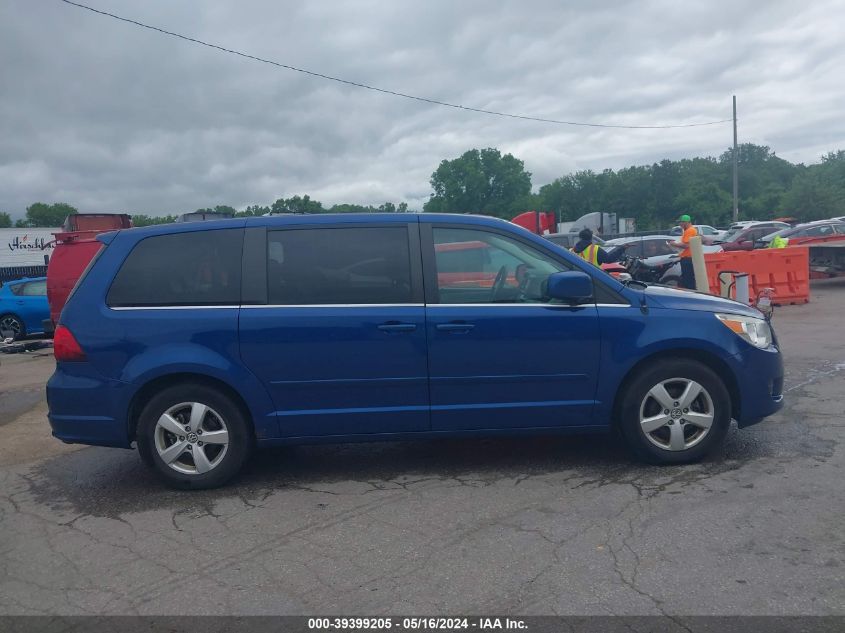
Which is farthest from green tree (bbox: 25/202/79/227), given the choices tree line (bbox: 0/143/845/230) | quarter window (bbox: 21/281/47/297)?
quarter window (bbox: 21/281/47/297)

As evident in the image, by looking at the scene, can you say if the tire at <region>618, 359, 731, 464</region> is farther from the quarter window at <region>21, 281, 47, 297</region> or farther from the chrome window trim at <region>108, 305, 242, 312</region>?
the quarter window at <region>21, 281, 47, 297</region>

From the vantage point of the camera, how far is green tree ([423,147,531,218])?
49906 mm

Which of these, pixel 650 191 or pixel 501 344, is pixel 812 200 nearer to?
pixel 650 191

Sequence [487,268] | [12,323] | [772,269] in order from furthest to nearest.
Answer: [12,323], [772,269], [487,268]

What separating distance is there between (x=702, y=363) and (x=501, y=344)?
57.5 inches

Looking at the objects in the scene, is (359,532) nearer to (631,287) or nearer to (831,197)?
(631,287)

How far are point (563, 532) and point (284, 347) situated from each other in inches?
84.5

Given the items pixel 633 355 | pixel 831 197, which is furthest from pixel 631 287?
pixel 831 197

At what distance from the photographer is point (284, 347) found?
4.91 meters

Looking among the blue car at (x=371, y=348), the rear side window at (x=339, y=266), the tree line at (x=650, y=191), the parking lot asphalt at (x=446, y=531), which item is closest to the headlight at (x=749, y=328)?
the blue car at (x=371, y=348)

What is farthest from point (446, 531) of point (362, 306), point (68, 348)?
point (68, 348)

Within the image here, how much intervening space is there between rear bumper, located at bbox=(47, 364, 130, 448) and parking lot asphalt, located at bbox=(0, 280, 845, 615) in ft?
1.53

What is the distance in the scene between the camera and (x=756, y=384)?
5.14 metres

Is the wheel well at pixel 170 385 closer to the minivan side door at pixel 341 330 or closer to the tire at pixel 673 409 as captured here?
the minivan side door at pixel 341 330
